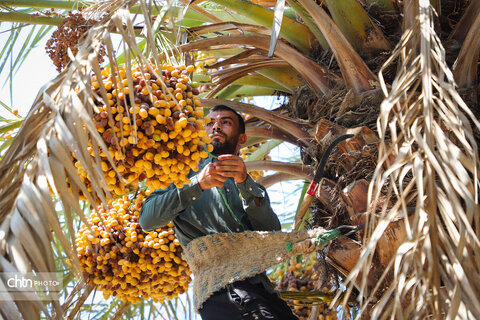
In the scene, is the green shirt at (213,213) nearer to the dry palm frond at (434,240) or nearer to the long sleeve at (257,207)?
the long sleeve at (257,207)

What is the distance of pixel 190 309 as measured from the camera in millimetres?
3006

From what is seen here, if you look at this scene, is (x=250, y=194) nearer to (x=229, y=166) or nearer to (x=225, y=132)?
(x=229, y=166)

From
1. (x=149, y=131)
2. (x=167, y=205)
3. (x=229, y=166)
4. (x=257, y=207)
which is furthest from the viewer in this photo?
(x=257, y=207)

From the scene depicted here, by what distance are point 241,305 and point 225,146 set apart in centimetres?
67

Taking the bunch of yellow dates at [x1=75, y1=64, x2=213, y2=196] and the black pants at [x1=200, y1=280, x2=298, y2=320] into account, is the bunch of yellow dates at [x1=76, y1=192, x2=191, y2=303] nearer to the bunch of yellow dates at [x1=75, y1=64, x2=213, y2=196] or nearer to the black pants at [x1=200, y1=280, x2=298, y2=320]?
the black pants at [x1=200, y1=280, x2=298, y2=320]

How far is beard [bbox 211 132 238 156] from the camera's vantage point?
8.27 feet

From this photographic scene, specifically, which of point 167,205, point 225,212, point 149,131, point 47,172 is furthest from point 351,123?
point 47,172

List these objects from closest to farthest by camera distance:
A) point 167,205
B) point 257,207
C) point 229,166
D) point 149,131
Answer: point 149,131 → point 229,166 → point 167,205 → point 257,207

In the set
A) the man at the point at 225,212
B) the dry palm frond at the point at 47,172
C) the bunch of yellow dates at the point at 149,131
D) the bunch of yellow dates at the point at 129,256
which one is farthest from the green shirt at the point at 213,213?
the dry palm frond at the point at 47,172

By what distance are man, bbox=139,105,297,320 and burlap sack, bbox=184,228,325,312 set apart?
0.05 meters

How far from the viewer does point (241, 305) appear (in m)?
2.20

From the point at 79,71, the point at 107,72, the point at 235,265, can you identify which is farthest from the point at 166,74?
the point at 235,265

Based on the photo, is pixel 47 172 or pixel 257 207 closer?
pixel 47 172

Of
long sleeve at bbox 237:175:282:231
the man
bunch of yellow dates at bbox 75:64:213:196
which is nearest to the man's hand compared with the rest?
the man
